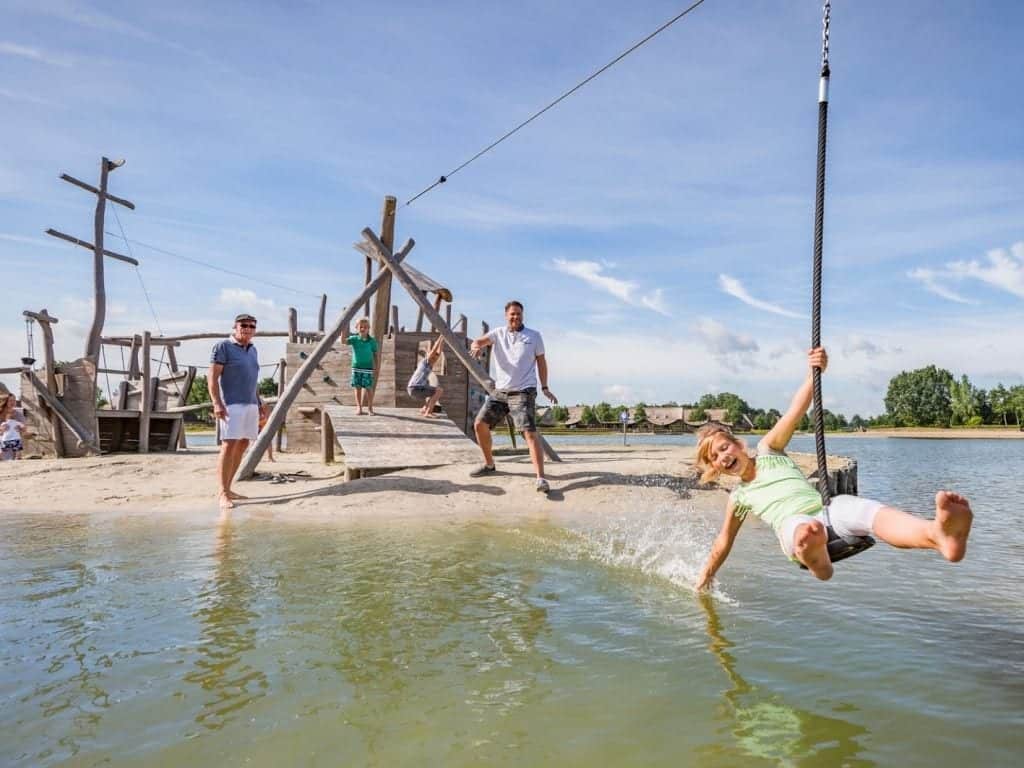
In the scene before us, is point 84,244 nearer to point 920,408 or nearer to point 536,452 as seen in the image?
point 536,452

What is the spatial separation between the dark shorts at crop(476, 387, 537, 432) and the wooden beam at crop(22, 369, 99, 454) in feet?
35.3

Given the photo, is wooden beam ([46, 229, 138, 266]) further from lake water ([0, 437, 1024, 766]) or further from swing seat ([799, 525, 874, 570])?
swing seat ([799, 525, 874, 570])

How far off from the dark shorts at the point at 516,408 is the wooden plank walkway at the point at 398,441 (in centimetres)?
154

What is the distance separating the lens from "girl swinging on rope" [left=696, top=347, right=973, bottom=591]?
311cm

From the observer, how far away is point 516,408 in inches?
342

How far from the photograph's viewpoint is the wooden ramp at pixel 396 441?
10.0 meters

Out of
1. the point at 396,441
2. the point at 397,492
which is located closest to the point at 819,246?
the point at 397,492

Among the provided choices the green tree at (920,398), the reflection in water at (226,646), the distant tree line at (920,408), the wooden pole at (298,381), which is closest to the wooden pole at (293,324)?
the wooden pole at (298,381)

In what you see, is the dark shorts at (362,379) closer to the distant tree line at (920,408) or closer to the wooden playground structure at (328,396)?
the wooden playground structure at (328,396)

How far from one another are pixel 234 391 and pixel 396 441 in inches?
120

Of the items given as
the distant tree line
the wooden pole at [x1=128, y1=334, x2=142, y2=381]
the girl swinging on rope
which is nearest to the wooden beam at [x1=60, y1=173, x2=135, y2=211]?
the wooden pole at [x1=128, y1=334, x2=142, y2=381]

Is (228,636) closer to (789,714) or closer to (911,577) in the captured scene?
(789,714)

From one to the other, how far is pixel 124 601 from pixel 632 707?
131 inches

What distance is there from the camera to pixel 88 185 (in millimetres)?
17766
